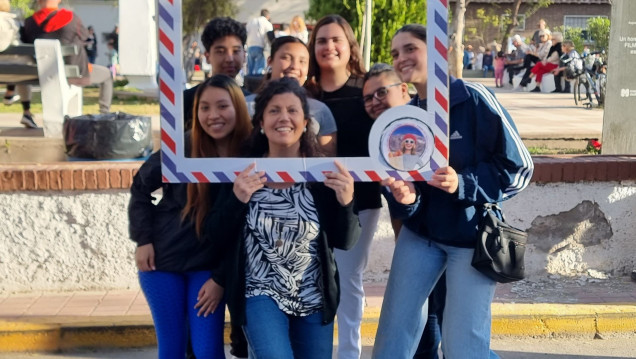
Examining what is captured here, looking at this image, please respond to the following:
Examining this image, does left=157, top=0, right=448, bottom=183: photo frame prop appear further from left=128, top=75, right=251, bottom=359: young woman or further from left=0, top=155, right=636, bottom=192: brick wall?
left=0, top=155, right=636, bottom=192: brick wall

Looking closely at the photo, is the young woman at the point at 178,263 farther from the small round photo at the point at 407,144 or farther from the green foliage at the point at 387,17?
the green foliage at the point at 387,17

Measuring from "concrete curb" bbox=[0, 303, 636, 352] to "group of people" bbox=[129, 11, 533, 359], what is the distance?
194 centimetres

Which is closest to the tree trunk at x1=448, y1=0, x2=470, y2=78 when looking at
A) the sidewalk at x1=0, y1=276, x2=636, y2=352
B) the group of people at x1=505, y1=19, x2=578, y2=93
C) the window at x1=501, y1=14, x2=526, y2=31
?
the sidewalk at x1=0, y1=276, x2=636, y2=352

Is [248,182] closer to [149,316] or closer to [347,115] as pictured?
[347,115]

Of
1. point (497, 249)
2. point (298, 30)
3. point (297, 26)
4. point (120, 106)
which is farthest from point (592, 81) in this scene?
point (497, 249)

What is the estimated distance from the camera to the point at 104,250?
6.11 metres

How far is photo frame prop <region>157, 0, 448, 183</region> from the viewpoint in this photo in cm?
313

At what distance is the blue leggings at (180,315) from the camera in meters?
3.55

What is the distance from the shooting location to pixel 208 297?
3508 mm

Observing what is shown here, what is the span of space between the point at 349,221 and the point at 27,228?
3493 mm

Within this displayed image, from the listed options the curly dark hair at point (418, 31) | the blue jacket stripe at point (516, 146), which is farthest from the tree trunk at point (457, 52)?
the curly dark hair at point (418, 31)

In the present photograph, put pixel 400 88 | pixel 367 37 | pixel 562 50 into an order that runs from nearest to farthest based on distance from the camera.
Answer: pixel 400 88 → pixel 367 37 → pixel 562 50

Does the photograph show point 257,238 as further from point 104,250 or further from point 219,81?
point 104,250

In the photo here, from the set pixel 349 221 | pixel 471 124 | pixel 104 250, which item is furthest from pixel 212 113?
pixel 104 250
